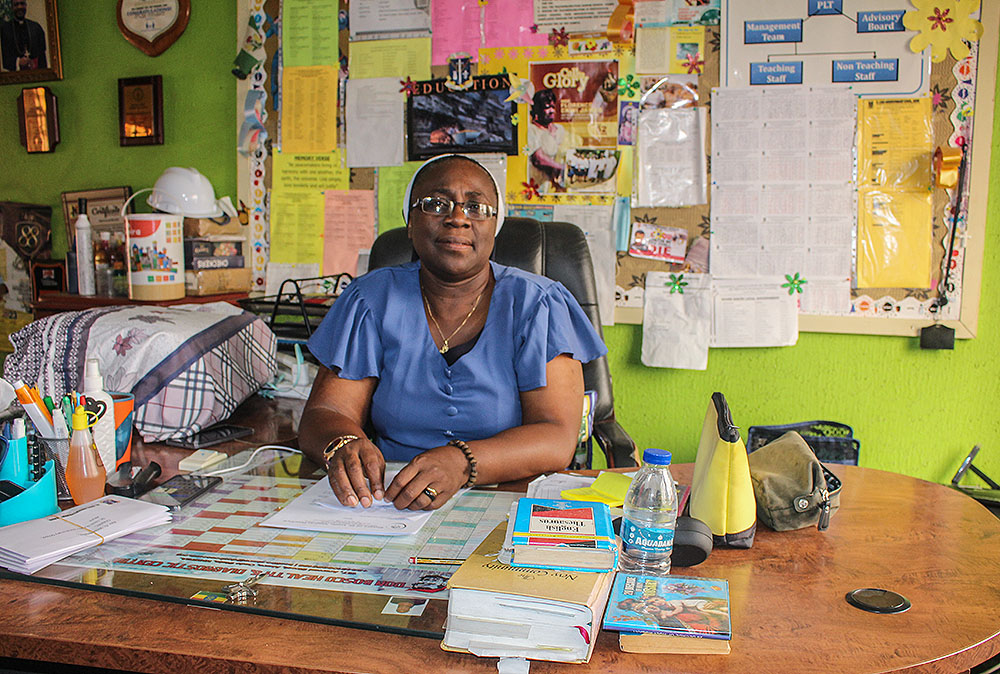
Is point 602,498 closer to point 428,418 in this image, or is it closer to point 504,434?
point 504,434

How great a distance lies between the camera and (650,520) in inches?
38.0

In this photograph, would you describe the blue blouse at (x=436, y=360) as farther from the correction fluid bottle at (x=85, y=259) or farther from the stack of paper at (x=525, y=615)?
the correction fluid bottle at (x=85, y=259)

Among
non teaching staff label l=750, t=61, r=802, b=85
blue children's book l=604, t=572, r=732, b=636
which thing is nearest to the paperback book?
blue children's book l=604, t=572, r=732, b=636

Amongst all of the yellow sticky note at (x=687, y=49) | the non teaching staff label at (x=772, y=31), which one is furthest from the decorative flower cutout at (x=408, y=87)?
the non teaching staff label at (x=772, y=31)

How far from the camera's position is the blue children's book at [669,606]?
0.81m

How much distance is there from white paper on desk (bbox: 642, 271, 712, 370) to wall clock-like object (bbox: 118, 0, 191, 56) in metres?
1.96

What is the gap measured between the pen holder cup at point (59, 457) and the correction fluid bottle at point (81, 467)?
0.03 meters

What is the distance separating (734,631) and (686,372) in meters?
1.67

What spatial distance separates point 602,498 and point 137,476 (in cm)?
77

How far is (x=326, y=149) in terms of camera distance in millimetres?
2682

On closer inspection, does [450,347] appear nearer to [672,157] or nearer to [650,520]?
[650,520]

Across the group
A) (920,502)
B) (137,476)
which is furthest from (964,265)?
(137,476)

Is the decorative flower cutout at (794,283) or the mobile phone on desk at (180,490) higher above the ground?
the decorative flower cutout at (794,283)

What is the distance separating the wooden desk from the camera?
2.54 feet
